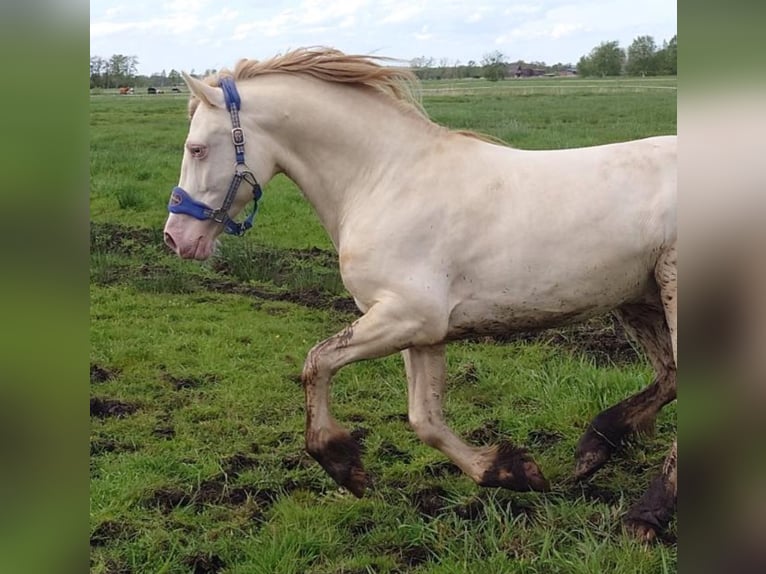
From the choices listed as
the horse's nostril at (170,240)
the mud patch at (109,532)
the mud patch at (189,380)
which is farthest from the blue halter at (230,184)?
the mud patch at (189,380)

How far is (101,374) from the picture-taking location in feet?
17.7

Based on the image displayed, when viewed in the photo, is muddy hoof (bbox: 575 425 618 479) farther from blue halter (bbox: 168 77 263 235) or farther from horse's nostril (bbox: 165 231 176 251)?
horse's nostril (bbox: 165 231 176 251)

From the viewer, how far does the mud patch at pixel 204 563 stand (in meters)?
3.03

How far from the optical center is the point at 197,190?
3.27m

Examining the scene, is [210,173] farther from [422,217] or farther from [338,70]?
[422,217]

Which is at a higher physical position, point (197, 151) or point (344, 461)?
point (197, 151)

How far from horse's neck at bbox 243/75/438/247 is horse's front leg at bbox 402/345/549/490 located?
2.50 ft

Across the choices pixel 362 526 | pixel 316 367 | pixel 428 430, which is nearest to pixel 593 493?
pixel 428 430

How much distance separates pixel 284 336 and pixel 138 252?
10.7 feet

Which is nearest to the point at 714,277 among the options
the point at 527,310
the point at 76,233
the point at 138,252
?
the point at 76,233

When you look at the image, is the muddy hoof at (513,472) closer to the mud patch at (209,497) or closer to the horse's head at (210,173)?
the mud patch at (209,497)

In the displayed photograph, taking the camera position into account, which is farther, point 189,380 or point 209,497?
point 189,380

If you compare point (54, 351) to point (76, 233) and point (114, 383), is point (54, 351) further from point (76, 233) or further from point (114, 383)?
point (114, 383)

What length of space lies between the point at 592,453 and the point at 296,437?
5.26 ft
